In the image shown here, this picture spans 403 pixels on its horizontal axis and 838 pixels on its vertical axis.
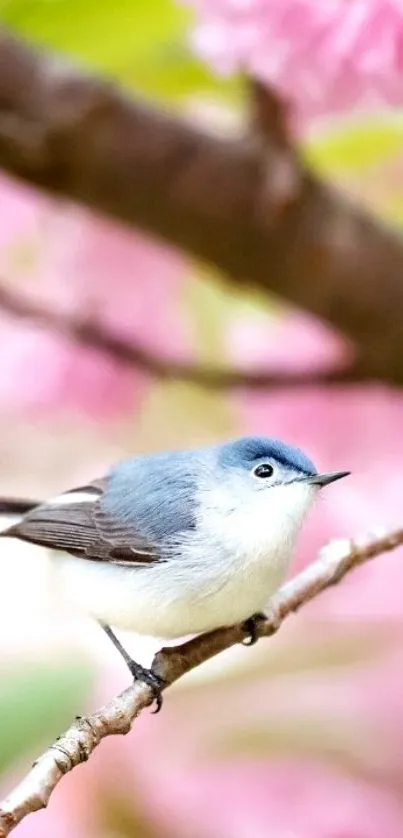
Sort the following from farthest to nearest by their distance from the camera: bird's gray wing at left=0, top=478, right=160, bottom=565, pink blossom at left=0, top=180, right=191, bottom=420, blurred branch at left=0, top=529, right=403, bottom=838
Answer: pink blossom at left=0, top=180, right=191, bottom=420 < bird's gray wing at left=0, top=478, right=160, bottom=565 < blurred branch at left=0, top=529, right=403, bottom=838

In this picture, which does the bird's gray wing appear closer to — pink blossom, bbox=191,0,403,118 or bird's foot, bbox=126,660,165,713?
bird's foot, bbox=126,660,165,713

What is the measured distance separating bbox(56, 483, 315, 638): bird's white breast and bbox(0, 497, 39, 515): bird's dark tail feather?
67mm

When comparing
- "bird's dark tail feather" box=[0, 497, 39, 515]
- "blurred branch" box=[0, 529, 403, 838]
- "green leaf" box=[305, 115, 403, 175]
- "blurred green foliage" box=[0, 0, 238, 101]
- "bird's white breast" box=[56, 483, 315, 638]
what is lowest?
"blurred branch" box=[0, 529, 403, 838]

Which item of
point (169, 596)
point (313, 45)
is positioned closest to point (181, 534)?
point (169, 596)

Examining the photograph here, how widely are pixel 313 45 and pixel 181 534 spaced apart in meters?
0.16

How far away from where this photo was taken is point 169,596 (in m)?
0.34

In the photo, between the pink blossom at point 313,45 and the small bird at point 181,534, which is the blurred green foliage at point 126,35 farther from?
the small bird at point 181,534

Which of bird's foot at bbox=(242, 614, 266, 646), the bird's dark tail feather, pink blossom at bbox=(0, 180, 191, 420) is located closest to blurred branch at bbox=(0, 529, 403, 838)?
bird's foot at bbox=(242, 614, 266, 646)

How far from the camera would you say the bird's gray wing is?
373mm

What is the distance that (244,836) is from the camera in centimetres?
41

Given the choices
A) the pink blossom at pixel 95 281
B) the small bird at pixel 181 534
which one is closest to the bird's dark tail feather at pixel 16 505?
the small bird at pixel 181 534

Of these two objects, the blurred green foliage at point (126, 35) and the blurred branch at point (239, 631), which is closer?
the blurred branch at point (239, 631)

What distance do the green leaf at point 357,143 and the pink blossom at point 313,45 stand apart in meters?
0.05

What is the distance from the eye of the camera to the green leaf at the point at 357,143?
0.45 metres
